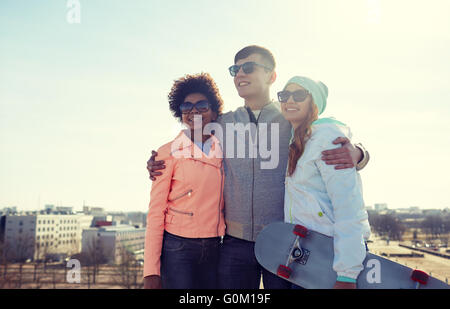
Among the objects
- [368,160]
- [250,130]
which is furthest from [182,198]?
[368,160]

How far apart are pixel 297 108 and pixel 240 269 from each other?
5.39 feet

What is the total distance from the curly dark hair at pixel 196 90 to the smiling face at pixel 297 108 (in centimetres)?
110

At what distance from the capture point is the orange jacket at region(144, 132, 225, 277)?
336 cm

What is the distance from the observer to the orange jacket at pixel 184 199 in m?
3.36

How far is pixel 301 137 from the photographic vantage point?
2.97 meters

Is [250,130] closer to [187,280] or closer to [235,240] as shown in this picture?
[235,240]

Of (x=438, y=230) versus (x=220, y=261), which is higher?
(x=220, y=261)

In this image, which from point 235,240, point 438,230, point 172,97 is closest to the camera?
point 235,240

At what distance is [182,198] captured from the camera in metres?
3.44

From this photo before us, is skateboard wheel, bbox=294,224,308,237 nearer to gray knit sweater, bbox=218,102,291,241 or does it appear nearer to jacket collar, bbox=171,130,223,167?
gray knit sweater, bbox=218,102,291,241

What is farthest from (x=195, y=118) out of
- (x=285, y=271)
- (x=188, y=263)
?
(x=285, y=271)

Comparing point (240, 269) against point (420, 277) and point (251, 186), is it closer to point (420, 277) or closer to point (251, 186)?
point (251, 186)
